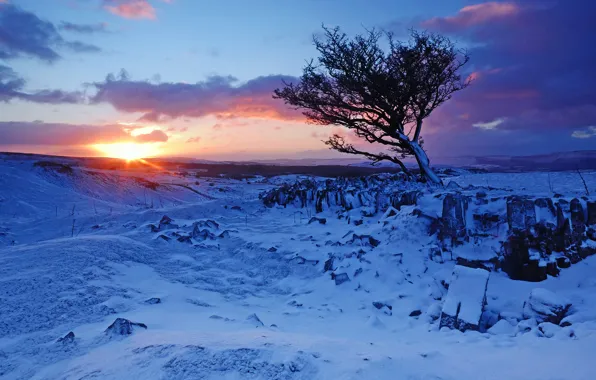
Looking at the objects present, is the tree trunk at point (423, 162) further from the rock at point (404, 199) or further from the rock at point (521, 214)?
the rock at point (521, 214)

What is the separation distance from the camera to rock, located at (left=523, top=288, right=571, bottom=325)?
291cm

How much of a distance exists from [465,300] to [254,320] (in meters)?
1.83

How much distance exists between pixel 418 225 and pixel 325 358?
3.52 metres

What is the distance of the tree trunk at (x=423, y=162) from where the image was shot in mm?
9500

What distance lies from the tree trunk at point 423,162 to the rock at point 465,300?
6.07 m

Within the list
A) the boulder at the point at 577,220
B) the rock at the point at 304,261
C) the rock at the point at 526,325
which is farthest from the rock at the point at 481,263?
the rock at the point at 304,261

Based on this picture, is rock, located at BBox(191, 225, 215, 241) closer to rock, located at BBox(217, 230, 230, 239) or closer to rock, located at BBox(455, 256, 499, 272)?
rock, located at BBox(217, 230, 230, 239)

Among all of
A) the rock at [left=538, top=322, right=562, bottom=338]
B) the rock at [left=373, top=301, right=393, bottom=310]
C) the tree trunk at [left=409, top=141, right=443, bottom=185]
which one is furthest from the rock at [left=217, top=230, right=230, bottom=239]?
the tree trunk at [left=409, top=141, right=443, bottom=185]

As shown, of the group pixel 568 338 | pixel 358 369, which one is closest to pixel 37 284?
pixel 358 369

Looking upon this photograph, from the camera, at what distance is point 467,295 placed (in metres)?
3.32

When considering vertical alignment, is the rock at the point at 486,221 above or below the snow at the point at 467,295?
above

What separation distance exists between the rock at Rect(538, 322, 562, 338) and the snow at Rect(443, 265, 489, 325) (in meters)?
0.42

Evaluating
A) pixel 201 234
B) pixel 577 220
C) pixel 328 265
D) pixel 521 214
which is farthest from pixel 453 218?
pixel 201 234

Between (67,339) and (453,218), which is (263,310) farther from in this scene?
(453,218)
